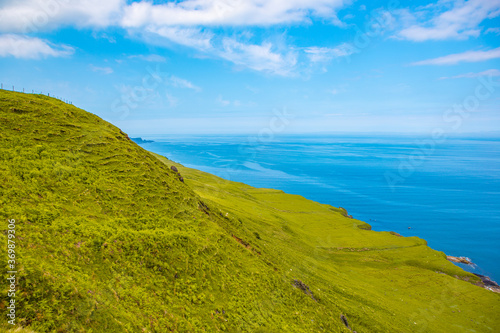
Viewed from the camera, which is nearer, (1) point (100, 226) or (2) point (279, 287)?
(1) point (100, 226)

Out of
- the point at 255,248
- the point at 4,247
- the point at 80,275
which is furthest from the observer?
the point at 255,248

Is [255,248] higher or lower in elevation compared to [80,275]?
higher

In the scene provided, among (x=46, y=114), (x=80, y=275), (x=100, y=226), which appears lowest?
(x=80, y=275)

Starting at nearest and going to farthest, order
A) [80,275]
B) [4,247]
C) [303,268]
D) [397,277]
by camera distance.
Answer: [4,247]
[80,275]
[303,268]
[397,277]

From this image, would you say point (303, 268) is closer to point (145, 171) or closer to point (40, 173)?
point (145, 171)

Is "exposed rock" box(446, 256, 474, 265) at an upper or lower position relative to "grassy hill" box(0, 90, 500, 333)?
upper

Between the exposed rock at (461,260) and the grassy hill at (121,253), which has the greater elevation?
the exposed rock at (461,260)

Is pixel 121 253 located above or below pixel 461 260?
below

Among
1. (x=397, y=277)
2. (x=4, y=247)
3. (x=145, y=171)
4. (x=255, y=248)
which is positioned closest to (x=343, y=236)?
(x=397, y=277)

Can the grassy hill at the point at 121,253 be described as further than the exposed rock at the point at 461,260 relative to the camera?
No

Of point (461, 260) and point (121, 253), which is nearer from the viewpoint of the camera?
point (121, 253)

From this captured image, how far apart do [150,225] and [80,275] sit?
9826 mm

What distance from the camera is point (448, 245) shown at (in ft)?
431

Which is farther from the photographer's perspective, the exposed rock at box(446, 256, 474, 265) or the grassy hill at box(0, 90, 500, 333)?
the exposed rock at box(446, 256, 474, 265)
